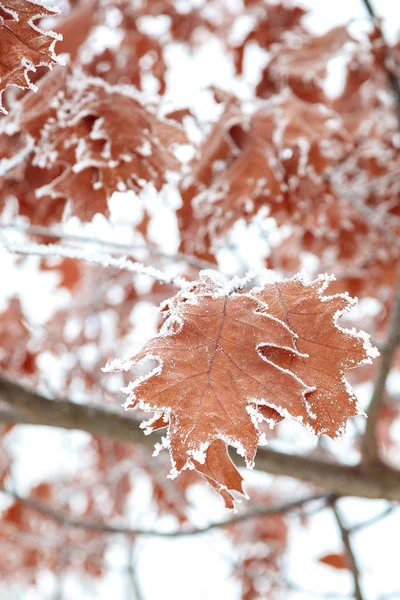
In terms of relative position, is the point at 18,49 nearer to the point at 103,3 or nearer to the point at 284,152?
the point at 284,152

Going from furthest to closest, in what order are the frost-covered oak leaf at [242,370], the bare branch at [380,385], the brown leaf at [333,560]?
the brown leaf at [333,560] < the bare branch at [380,385] < the frost-covered oak leaf at [242,370]

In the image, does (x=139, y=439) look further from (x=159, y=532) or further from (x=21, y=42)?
(x=21, y=42)

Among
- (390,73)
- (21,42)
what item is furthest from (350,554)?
(21,42)

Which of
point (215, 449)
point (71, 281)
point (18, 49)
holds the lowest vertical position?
point (71, 281)

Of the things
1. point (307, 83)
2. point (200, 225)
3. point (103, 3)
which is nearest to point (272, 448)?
point (200, 225)

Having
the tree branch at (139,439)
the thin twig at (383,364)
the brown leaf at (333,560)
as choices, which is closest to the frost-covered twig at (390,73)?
the thin twig at (383,364)

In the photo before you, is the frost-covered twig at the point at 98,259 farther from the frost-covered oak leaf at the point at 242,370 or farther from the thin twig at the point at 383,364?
the thin twig at the point at 383,364
